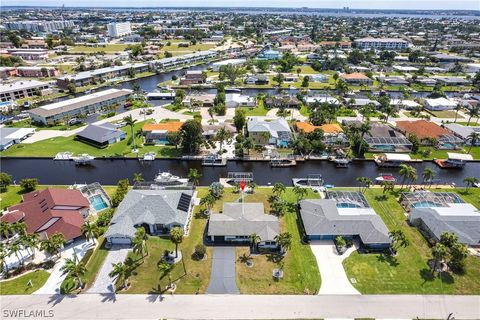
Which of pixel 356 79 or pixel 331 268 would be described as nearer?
pixel 331 268

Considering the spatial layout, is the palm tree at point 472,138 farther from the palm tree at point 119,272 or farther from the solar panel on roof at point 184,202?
the palm tree at point 119,272

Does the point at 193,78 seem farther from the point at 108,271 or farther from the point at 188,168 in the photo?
the point at 108,271

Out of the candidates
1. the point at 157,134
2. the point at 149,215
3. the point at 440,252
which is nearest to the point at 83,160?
the point at 157,134

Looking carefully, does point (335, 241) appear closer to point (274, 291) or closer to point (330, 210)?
point (330, 210)

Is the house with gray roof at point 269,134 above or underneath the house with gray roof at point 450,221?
above

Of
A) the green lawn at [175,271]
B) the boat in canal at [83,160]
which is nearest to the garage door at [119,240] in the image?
the green lawn at [175,271]

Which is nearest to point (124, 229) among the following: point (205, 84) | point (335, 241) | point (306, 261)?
point (306, 261)

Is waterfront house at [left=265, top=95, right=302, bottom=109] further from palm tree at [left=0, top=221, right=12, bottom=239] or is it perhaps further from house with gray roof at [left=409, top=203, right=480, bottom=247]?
palm tree at [left=0, top=221, right=12, bottom=239]
